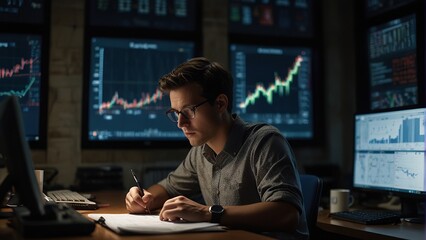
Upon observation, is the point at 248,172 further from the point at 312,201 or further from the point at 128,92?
the point at 128,92

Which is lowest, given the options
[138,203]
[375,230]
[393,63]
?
[375,230]

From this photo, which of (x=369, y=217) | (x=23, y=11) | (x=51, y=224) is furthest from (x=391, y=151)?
(x=23, y=11)

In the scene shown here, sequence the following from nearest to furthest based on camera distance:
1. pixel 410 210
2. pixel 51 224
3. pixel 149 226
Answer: pixel 51 224 < pixel 149 226 < pixel 410 210

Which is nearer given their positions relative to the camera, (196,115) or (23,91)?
(196,115)

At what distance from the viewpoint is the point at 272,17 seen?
381 centimetres

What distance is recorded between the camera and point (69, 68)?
3.35 metres


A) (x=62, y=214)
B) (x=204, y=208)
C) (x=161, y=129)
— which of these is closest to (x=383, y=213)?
(x=204, y=208)

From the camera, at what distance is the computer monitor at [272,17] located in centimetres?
372

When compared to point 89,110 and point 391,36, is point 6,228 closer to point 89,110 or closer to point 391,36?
point 89,110

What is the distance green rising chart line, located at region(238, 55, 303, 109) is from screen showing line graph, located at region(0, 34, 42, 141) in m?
1.35

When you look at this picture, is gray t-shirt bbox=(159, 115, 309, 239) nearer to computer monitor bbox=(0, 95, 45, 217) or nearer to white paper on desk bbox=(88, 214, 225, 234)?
white paper on desk bbox=(88, 214, 225, 234)

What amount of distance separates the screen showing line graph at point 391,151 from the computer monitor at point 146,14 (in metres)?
1.49

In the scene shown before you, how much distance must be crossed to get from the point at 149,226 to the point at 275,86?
2.41m

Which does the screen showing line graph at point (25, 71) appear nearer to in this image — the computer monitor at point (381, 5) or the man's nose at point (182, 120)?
the man's nose at point (182, 120)
